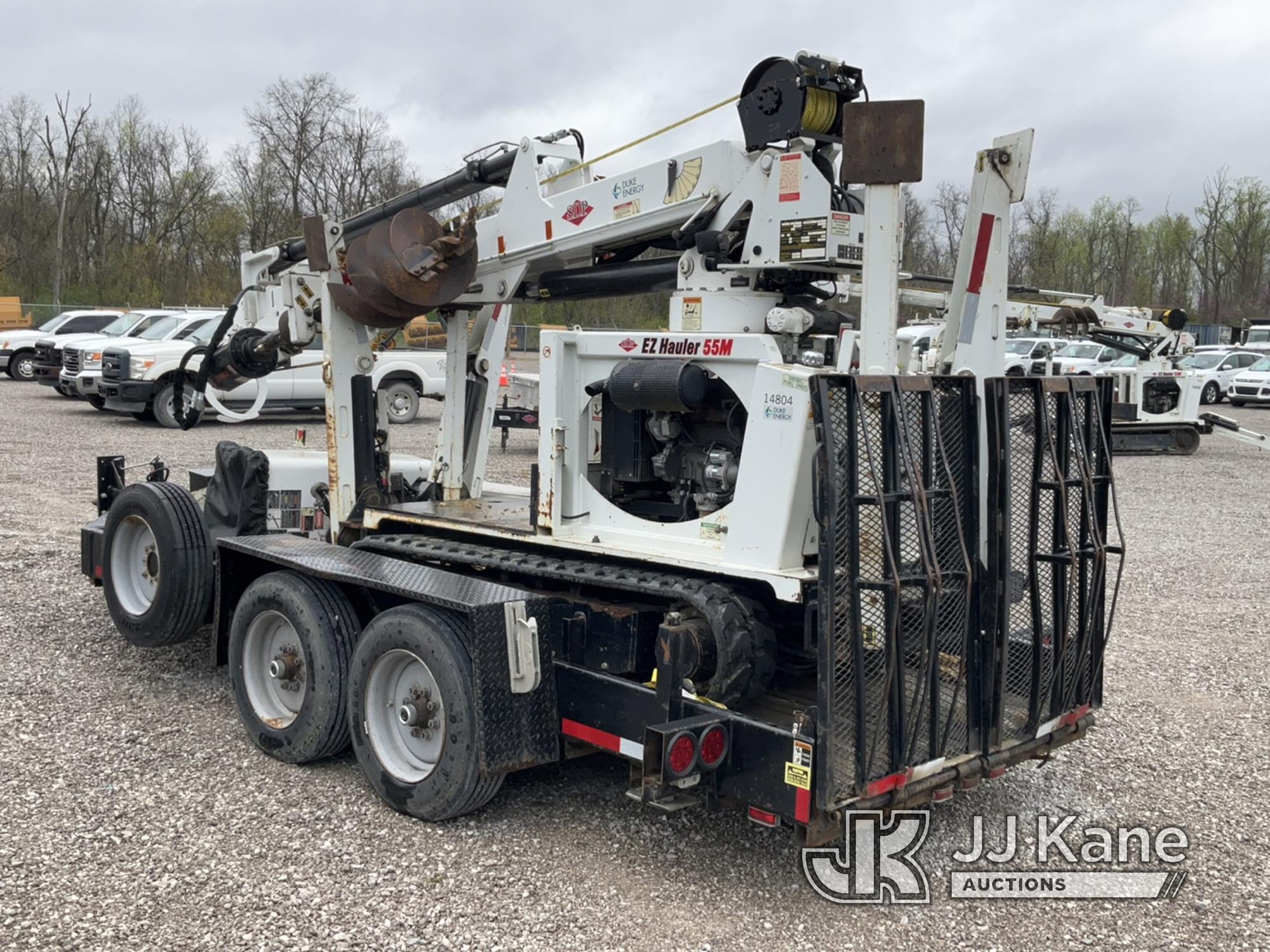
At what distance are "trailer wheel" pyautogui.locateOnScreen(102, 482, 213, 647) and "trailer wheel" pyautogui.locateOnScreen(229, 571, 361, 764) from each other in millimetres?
789

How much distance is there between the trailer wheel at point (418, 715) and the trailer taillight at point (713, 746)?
0.96 m

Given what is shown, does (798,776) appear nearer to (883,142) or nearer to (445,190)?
(883,142)

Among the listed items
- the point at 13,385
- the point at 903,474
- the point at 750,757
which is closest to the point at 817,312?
the point at 903,474

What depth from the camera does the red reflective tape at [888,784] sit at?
433 cm

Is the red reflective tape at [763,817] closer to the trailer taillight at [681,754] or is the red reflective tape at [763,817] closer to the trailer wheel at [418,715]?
the trailer taillight at [681,754]

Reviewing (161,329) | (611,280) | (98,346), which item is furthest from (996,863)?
(98,346)

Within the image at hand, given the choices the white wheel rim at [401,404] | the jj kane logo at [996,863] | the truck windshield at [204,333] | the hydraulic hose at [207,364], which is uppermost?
the truck windshield at [204,333]

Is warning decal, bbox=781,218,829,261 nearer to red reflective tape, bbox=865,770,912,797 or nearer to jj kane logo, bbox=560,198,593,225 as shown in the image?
jj kane logo, bbox=560,198,593,225

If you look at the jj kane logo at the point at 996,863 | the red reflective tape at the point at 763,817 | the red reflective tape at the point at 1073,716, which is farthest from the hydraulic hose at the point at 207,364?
the red reflective tape at the point at 1073,716

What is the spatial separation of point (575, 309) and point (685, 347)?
328cm

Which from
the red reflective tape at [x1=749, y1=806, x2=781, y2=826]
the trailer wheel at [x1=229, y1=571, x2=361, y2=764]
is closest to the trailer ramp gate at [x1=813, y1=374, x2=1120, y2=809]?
the red reflective tape at [x1=749, y1=806, x2=781, y2=826]

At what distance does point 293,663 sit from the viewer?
5824 mm

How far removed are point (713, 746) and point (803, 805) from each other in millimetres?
391

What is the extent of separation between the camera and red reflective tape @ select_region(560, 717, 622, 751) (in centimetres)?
482
